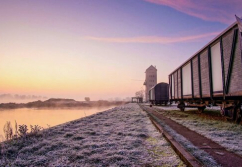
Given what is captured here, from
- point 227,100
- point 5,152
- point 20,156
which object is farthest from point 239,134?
point 5,152

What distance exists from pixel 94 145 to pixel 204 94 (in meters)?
7.96

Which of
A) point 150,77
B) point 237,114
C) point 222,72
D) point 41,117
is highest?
point 150,77

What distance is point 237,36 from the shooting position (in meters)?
6.77

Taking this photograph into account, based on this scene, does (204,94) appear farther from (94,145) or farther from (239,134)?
(94,145)

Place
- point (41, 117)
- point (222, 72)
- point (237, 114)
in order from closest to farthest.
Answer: point (237, 114)
point (222, 72)
point (41, 117)

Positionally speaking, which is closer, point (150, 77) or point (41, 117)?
point (41, 117)

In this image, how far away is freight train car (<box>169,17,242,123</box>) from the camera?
22.3ft

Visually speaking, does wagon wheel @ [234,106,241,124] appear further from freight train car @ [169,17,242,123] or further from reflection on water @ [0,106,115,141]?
reflection on water @ [0,106,115,141]

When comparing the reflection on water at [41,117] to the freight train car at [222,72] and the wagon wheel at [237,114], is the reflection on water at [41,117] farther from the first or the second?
the wagon wheel at [237,114]

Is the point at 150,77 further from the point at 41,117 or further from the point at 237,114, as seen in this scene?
the point at 237,114

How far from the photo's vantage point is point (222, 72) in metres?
7.70

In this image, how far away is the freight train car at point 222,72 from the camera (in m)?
6.80

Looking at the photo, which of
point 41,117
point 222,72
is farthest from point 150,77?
point 222,72

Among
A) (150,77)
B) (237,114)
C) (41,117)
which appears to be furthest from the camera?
(150,77)
